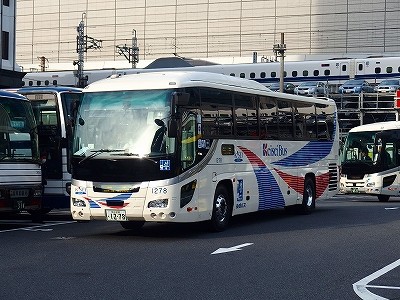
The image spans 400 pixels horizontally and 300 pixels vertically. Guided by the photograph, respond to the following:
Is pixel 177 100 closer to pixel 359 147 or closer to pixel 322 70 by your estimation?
pixel 359 147

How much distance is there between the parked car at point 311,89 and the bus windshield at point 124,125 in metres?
41.6

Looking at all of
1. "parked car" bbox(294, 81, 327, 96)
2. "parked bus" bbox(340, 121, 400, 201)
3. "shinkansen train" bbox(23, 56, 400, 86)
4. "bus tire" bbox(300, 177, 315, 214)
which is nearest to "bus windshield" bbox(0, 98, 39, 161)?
"bus tire" bbox(300, 177, 315, 214)

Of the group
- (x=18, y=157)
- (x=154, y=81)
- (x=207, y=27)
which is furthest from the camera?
(x=207, y=27)

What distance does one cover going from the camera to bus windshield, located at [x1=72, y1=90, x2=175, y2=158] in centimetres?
1489

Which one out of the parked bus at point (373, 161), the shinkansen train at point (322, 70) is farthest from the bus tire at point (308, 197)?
the shinkansen train at point (322, 70)

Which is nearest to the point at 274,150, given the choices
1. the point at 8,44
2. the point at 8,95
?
the point at 8,95

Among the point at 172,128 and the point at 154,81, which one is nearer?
the point at 172,128

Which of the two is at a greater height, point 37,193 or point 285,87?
point 285,87

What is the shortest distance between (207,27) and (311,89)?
39289 millimetres

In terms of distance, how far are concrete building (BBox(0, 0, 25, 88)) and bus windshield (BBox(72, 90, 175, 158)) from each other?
31147mm

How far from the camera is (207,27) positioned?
9450cm

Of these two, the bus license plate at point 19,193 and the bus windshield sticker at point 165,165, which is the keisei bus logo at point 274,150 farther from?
the bus license plate at point 19,193

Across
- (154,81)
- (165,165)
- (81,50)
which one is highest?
(81,50)

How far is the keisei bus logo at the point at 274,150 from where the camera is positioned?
18997mm
